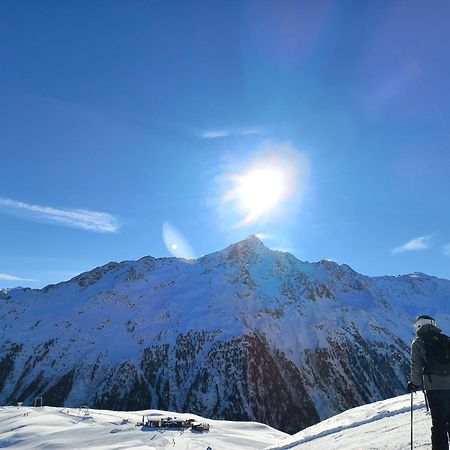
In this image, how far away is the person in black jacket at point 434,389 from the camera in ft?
29.2

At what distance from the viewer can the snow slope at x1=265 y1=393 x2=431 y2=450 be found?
12344 mm

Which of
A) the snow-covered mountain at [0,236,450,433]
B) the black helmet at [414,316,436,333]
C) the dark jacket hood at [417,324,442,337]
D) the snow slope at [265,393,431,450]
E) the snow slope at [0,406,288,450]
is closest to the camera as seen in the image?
the dark jacket hood at [417,324,442,337]

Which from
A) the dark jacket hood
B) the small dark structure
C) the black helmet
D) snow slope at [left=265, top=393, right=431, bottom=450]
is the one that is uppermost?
the small dark structure

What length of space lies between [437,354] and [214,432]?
30784mm

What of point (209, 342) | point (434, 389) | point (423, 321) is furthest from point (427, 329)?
point (209, 342)

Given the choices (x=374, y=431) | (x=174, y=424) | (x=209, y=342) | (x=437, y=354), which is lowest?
(x=374, y=431)

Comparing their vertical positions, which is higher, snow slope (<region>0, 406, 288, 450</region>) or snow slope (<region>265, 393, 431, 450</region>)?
snow slope (<region>0, 406, 288, 450</region>)

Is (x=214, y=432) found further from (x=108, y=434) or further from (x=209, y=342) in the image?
(x=209, y=342)

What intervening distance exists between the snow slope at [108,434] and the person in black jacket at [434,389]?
23.6 metres

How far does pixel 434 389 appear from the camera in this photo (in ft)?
29.4

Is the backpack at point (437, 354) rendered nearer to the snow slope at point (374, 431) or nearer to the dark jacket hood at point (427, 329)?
the dark jacket hood at point (427, 329)

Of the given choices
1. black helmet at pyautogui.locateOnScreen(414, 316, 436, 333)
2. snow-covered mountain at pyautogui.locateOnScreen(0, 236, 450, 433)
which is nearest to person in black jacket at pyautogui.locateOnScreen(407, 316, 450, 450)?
Answer: black helmet at pyautogui.locateOnScreen(414, 316, 436, 333)

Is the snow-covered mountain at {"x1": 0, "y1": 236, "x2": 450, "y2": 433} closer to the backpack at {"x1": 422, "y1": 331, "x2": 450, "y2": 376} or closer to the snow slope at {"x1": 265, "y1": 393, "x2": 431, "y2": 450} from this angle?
the snow slope at {"x1": 265, "y1": 393, "x2": 431, "y2": 450}

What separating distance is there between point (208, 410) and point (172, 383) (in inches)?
540
